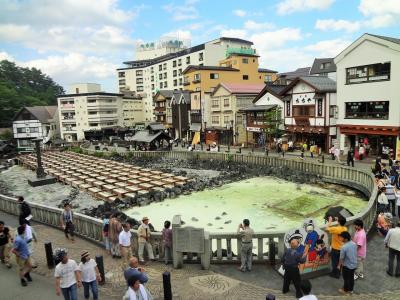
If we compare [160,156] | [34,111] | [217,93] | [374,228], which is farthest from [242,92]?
[34,111]

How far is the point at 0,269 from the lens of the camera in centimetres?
1118

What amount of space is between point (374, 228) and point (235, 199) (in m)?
12.6

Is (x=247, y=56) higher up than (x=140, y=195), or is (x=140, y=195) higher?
(x=247, y=56)

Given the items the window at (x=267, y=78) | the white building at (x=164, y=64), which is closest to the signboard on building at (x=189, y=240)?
the window at (x=267, y=78)

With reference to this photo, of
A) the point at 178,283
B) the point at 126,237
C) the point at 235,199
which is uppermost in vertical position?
the point at 126,237

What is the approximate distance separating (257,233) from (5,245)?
899 centimetres

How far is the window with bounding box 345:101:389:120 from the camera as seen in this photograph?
2831cm

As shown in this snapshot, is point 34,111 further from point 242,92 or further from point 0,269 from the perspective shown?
point 0,269

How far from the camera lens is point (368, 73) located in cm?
2945

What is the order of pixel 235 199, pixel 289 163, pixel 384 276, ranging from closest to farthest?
pixel 384 276
pixel 235 199
pixel 289 163

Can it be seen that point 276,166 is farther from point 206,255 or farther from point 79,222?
point 206,255

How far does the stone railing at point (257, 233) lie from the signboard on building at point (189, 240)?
396 millimetres

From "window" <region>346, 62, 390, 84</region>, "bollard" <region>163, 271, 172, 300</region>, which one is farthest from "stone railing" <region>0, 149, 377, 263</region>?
"window" <region>346, 62, 390, 84</region>

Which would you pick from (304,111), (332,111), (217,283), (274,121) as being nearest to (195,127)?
(274,121)
